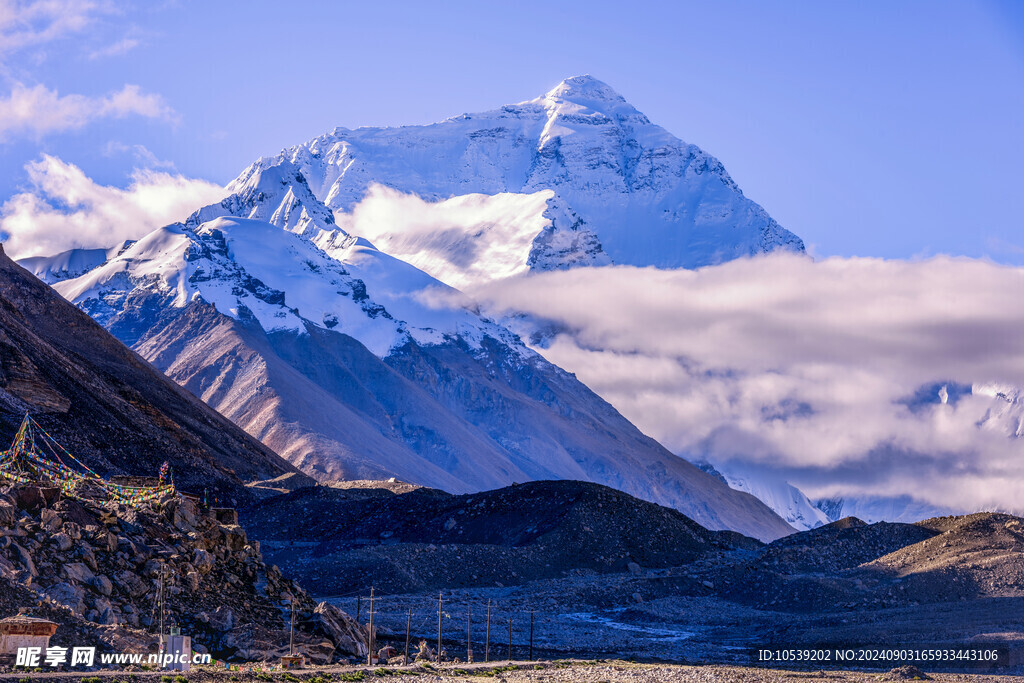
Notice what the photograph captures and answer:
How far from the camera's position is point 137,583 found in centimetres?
4866

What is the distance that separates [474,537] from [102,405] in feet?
148

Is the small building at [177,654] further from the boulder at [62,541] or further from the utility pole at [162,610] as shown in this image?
the boulder at [62,541]

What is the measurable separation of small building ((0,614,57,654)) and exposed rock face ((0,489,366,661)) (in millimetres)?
2978

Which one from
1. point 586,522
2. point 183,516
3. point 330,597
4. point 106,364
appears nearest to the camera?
point 183,516

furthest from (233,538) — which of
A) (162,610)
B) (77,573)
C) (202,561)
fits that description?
(162,610)

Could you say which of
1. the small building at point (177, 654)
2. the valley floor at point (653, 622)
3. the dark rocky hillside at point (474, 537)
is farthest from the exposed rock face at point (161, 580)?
the dark rocky hillside at point (474, 537)

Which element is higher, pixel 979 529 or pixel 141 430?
pixel 141 430

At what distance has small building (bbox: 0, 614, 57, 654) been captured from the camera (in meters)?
37.8

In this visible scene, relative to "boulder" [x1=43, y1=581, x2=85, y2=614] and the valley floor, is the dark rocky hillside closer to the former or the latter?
the valley floor

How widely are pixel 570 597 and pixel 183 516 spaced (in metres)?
36.4

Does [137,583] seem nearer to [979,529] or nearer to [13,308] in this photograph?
[979,529]

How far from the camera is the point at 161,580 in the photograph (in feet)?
151

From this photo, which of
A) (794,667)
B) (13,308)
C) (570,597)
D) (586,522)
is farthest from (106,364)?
(794,667)

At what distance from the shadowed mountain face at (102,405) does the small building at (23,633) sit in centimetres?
6910
